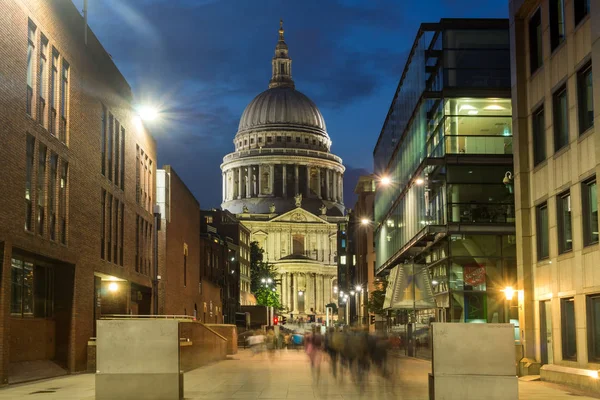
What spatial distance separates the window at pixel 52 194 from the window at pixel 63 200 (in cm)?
58

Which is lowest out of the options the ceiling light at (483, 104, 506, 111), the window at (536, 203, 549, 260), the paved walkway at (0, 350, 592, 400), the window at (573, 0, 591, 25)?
the paved walkway at (0, 350, 592, 400)

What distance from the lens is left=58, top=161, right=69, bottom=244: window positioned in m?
32.4

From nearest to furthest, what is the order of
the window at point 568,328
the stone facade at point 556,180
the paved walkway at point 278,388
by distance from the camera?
the paved walkway at point 278,388
the stone facade at point 556,180
the window at point 568,328

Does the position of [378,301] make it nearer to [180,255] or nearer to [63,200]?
[180,255]

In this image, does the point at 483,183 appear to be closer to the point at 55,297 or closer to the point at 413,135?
the point at 413,135

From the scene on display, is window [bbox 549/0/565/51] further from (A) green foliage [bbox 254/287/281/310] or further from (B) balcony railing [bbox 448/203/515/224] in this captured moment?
(A) green foliage [bbox 254/287/281/310]

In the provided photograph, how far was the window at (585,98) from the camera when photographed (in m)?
26.3

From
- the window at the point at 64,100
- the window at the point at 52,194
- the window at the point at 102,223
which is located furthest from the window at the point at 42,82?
the window at the point at 102,223

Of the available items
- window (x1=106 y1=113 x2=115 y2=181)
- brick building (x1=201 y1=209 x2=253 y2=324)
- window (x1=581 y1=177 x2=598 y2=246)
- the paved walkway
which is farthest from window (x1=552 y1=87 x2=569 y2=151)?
brick building (x1=201 y1=209 x2=253 y2=324)

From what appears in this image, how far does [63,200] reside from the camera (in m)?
32.8

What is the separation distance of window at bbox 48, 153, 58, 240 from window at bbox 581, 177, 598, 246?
1669 centimetres

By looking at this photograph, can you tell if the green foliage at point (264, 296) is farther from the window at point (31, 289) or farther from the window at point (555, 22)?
the window at point (555, 22)

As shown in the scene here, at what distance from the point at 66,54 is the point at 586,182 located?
1808 cm

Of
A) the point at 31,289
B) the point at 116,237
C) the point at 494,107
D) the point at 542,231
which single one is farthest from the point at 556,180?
the point at 116,237
